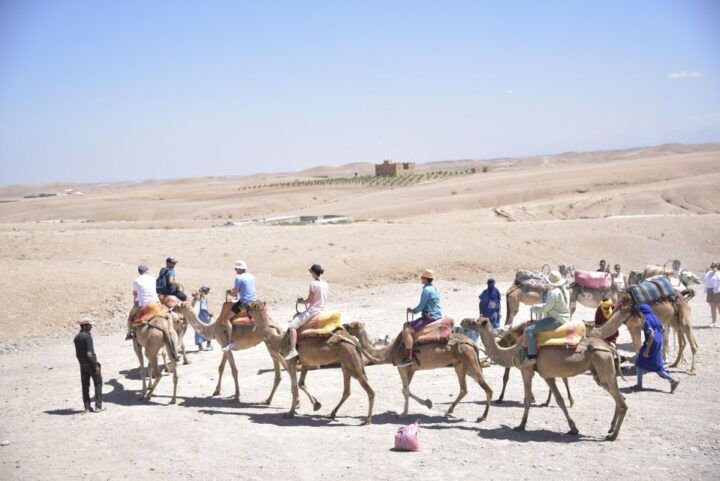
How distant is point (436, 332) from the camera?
Answer: 11.9m

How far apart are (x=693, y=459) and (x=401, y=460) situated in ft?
13.2

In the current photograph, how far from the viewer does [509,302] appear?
58.1ft

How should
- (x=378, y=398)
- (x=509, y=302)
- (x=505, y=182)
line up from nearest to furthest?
(x=378, y=398)
(x=509, y=302)
(x=505, y=182)

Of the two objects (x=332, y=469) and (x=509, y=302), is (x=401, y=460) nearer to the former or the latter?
(x=332, y=469)

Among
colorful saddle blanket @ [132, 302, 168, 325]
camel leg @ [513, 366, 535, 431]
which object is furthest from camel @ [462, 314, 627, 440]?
colorful saddle blanket @ [132, 302, 168, 325]

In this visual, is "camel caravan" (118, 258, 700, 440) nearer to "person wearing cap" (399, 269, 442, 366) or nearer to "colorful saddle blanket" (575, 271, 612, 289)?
"person wearing cap" (399, 269, 442, 366)

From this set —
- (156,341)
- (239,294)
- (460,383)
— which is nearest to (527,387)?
(460,383)

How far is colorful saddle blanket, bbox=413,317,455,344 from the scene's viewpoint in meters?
11.9

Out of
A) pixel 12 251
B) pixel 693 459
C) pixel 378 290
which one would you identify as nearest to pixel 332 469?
pixel 693 459

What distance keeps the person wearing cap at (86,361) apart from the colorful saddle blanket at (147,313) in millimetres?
1189

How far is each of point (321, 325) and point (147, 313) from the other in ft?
12.8

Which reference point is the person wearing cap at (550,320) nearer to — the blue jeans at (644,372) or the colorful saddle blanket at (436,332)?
the colorful saddle blanket at (436,332)

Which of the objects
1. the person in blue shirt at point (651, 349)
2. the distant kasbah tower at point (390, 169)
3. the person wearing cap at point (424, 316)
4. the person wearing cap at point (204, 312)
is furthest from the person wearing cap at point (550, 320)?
the distant kasbah tower at point (390, 169)

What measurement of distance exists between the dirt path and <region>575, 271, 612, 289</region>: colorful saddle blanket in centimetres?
274
